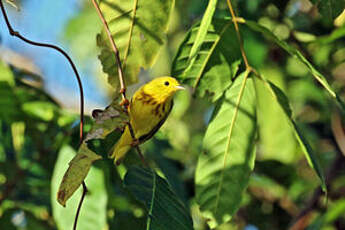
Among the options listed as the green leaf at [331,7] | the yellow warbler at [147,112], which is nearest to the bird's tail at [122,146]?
the yellow warbler at [147,112]

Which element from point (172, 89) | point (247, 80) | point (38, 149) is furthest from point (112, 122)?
point (38, 149)

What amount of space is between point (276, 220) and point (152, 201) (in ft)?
4.78

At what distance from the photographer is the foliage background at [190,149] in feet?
6.01

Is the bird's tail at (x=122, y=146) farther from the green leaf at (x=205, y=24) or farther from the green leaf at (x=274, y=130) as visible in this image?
the green leaf at (x=274, y=130)

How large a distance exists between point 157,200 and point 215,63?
40 centimetres

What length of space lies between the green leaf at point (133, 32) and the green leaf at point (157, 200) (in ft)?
Result: 0.88

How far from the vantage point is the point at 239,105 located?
1465 mm

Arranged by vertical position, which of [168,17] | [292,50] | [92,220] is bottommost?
[92,220]

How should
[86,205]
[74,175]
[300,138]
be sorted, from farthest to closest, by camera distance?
[86,205] < [300,138] < [74,175]

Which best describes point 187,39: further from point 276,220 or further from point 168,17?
point 276,220

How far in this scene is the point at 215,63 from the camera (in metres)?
1.48

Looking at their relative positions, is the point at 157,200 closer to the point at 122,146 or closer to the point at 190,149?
the point at 122,146

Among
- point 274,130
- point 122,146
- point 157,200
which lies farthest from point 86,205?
point 274,130

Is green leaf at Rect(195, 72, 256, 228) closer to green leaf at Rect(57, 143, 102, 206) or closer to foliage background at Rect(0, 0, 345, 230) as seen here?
foliage background at Rect(0, 0, 345, 230)
